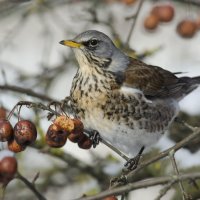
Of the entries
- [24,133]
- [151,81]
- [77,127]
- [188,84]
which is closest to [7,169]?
[24,133]

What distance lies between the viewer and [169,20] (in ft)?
14.1

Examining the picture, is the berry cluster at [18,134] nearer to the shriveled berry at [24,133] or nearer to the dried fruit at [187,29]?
the shriveled berry at [24,133]

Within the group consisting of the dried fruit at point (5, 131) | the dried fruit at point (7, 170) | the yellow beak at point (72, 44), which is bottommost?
the dried fruit at point (5, 131)

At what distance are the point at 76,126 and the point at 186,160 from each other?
78.9 inches

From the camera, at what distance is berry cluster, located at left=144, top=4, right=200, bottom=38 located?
421 centimetres

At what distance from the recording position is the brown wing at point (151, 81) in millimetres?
3525

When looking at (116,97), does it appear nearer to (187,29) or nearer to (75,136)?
(75,136)

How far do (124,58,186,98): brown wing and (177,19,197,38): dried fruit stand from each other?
33 centimetres

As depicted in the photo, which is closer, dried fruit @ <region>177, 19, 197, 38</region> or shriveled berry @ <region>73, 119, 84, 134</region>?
shriveled berry @ <region>73, 119, 84, 134</region>

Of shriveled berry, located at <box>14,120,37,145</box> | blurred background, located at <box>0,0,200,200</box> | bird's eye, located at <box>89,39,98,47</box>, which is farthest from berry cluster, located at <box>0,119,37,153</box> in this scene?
bird's eye, located at <box>89,39,98,47</box>

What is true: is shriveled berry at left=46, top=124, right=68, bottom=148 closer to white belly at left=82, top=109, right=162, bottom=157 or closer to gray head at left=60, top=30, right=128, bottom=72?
white belly at left=82, top=109, right=162, bottom=157

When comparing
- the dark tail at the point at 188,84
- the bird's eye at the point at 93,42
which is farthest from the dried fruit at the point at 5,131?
the dark tail at the point at 188,84

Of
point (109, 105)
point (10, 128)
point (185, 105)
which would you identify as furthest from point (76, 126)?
point (185, 105)

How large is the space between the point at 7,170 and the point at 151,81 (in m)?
1.94
